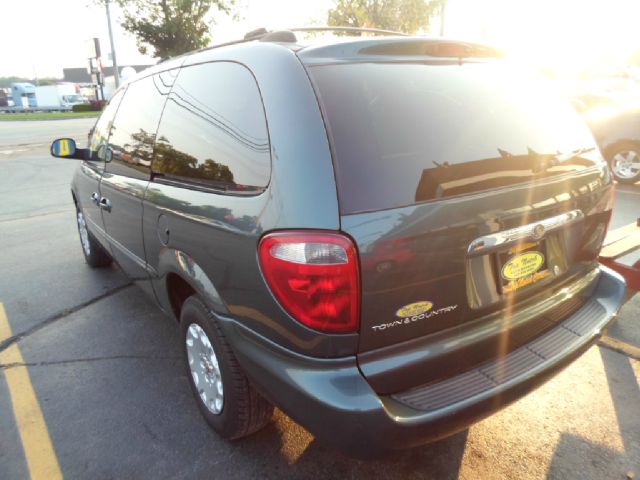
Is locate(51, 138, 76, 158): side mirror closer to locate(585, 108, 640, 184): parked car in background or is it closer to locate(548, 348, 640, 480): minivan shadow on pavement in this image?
locate(548, 348, 640, 480): minivan shadow on pavement

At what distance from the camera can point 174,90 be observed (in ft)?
8.27

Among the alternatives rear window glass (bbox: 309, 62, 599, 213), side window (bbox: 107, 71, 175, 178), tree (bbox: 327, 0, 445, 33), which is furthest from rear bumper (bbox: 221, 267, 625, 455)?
tree (bbox: 327, 0, 445, 33)

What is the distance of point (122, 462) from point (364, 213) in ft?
5.64

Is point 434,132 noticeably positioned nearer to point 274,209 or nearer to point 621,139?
point 274,209

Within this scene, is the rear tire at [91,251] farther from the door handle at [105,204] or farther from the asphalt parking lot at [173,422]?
the door handle at [105,204]

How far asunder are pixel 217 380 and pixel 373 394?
0.97 metres

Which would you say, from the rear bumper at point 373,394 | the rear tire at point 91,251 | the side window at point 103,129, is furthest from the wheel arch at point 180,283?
the rear tire at point 91,251

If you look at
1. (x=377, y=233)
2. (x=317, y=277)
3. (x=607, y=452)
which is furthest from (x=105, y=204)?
(x=607, y=452)

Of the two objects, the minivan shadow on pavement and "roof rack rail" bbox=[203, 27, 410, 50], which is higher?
"roof rack rail" bbox=[203, 27, 410, 50]

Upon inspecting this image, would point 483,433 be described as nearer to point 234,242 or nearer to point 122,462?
point 234,242

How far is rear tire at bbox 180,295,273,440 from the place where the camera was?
2100 mm

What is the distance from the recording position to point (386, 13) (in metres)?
25.9

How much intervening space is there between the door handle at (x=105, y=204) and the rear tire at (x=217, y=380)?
49.1 inches

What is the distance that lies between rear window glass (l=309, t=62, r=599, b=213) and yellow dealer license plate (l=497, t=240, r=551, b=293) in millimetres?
273
